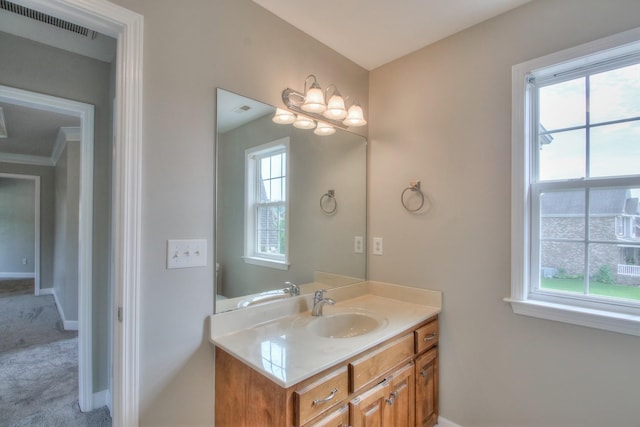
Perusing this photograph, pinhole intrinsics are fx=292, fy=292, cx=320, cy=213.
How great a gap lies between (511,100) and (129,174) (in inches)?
73.9

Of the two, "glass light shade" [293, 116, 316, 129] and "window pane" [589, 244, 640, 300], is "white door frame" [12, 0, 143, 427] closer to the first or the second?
"glass light shade" [293, 116, 316, 129]

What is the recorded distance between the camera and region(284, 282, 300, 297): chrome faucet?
67.0 inches

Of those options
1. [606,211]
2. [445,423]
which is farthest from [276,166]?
[445,423]

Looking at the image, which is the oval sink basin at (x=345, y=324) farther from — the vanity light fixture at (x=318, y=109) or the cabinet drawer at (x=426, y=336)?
the vanity light fixture at (x=318, y=109)

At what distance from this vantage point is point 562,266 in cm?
147

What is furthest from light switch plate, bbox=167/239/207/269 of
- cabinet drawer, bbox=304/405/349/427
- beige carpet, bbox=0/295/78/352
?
beige carpet, bbox=0/295/78/352

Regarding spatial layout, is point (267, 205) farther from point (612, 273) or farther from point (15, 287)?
point (15, 287)

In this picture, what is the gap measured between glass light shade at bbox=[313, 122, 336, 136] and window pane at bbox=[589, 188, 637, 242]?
143 centimetres

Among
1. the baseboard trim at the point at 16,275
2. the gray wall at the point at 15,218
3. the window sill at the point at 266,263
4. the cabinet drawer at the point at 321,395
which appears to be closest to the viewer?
the cabinet drawer at the point at 321,395

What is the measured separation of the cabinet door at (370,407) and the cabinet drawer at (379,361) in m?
0.05

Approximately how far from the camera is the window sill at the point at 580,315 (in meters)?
1.24

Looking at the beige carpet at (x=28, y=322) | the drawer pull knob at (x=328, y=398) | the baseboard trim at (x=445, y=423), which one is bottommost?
the beige carpet at (x=28, y=322)

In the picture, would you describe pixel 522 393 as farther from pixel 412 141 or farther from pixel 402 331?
pixel 412 141

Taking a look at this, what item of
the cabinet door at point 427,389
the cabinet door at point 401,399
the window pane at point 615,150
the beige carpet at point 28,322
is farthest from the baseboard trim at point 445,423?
the beige carpet at point 28,322
